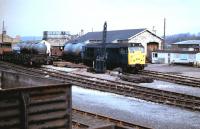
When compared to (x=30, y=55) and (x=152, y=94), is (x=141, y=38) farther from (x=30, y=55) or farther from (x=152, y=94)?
(x=152, y=94)

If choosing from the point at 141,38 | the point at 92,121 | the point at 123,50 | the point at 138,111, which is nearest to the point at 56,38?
the point at 141,38

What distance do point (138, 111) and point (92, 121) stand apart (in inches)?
146

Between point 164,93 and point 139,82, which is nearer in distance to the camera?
point 164,93

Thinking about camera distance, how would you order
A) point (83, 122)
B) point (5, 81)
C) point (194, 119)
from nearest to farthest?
point (5, 81) → point (83, 122) → point (194, 119)

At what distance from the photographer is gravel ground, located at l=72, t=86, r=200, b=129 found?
12962 millimetres

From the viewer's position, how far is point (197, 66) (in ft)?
133

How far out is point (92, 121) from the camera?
1192 centimetres

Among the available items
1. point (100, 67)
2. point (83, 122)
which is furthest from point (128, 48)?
point (83, 122)

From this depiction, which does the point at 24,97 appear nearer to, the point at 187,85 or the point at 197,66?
the point at 187,85

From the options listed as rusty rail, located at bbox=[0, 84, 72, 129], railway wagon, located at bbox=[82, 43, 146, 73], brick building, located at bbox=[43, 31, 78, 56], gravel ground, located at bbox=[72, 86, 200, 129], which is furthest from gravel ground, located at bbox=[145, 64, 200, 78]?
rusty rail, located at bbox=[0, 84, 72, 129]

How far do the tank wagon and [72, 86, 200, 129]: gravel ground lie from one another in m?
16.1

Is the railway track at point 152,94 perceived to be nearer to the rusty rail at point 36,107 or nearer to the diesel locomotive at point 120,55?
the diesel locomotive at point 120,55

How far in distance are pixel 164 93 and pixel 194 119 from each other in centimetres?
600

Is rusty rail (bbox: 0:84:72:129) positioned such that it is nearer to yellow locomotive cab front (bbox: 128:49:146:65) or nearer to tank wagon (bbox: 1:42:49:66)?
yellow locomotive cab front (bbox: 128:49:146:65)
